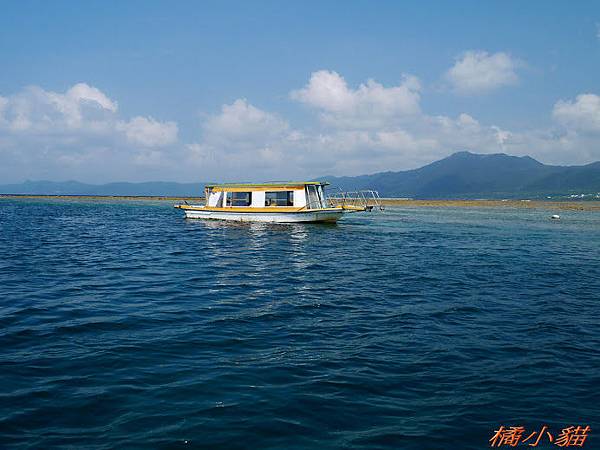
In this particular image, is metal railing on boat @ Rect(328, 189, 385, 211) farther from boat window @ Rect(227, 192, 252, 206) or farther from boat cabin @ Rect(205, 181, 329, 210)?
boat window @ Rect(227, 192, 252, 206)

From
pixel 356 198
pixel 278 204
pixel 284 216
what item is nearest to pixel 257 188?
pixel 278 204

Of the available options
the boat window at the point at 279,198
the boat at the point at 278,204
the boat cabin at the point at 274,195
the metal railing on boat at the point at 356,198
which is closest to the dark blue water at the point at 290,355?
the metal railing on boat at the point at 356,198

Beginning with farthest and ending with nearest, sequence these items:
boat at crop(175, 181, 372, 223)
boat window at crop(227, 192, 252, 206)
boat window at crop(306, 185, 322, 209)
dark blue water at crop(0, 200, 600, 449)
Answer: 1. boat window at crop(227, 192, 252, 206)
2. boat window at crop(306, 185, 322, 209)
3. boat at crop(175, 181, 372, 223)
4. dark blue water at crop(0, 200, 600, 449)

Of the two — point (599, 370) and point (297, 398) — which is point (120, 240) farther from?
point (599, 370)

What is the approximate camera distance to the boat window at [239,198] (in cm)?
4375

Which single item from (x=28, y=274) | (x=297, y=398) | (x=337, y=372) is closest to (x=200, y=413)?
(x=297, y=398)

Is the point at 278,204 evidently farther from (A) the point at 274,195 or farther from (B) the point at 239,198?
(B) the point at 239,198

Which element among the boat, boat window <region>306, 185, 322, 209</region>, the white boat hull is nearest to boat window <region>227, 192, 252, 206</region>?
the boat

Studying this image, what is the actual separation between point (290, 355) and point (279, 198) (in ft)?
109

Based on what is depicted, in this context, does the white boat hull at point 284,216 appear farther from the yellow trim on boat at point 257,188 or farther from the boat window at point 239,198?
the yellow trim on boat at point 257,188

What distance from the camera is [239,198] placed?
44.6 meters

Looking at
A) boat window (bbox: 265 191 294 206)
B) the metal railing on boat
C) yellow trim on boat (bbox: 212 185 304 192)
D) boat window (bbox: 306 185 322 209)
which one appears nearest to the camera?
the metal railing on boat

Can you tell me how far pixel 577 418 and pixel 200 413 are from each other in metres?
5.87

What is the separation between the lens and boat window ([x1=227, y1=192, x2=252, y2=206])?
144 feet
